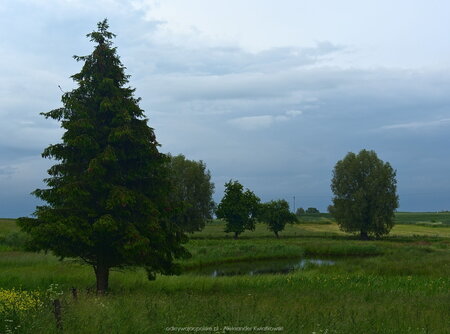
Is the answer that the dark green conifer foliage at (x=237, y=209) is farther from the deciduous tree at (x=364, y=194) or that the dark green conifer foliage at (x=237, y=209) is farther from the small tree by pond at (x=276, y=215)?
the deciduous tree at (x=364, y=194)

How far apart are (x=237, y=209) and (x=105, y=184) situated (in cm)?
4937

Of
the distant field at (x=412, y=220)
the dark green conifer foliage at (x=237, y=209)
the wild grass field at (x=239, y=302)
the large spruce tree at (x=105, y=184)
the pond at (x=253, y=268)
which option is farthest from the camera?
the distant field at (x=412, y=220)

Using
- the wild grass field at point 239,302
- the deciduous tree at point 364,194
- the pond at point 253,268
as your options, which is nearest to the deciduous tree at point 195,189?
the deciduous tree at point 364,194

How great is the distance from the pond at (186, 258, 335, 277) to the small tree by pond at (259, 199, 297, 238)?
23.5 metres

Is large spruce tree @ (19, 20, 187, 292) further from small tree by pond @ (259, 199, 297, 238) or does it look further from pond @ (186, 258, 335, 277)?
small tree by pond @ (259, 199, 297, 238)

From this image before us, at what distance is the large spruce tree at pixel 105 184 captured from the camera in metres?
14.9

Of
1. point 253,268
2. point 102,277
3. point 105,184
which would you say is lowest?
point 253,268

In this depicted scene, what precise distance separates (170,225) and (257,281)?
6152mm

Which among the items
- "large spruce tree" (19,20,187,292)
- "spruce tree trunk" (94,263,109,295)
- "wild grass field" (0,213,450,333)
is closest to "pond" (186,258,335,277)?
"wild grass field" (0,213,450,333)

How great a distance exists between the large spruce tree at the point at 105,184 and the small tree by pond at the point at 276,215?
160ft

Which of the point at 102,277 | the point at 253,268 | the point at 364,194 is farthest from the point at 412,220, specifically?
the point at 102,277

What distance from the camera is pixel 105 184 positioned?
1559cm

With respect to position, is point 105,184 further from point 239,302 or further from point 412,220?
point 412,220

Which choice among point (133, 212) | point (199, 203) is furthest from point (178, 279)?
point (199, 203)
